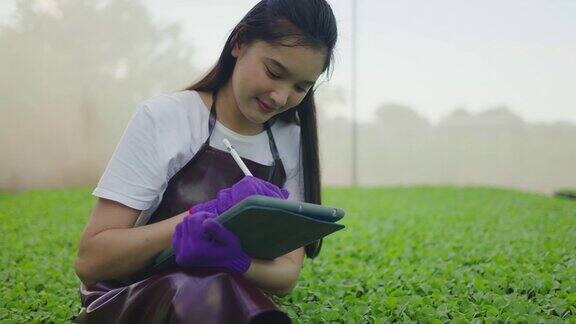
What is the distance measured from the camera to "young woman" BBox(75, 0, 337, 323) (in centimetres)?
119

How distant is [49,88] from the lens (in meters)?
8.73

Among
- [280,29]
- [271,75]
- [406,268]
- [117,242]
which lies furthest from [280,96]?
[406,268]

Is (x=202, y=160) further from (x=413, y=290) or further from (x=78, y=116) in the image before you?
(x=78, y=116)

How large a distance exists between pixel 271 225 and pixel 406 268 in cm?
175

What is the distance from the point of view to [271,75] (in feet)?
4.89

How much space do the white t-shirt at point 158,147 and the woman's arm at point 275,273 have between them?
1.05ft

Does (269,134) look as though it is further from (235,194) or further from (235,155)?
(235,194)

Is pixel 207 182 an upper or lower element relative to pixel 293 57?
lower

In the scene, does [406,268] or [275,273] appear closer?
[275,273]

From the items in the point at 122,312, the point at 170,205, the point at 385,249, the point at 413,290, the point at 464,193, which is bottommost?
the point at 464,193

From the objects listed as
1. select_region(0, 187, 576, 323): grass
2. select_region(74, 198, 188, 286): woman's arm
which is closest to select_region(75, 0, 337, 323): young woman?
select_region(74, 198, 188, 286): woman's arm

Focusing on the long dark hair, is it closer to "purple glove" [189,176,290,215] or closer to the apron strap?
the apron strap


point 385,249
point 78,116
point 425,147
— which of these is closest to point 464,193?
point 425,147

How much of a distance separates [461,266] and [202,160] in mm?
1825
